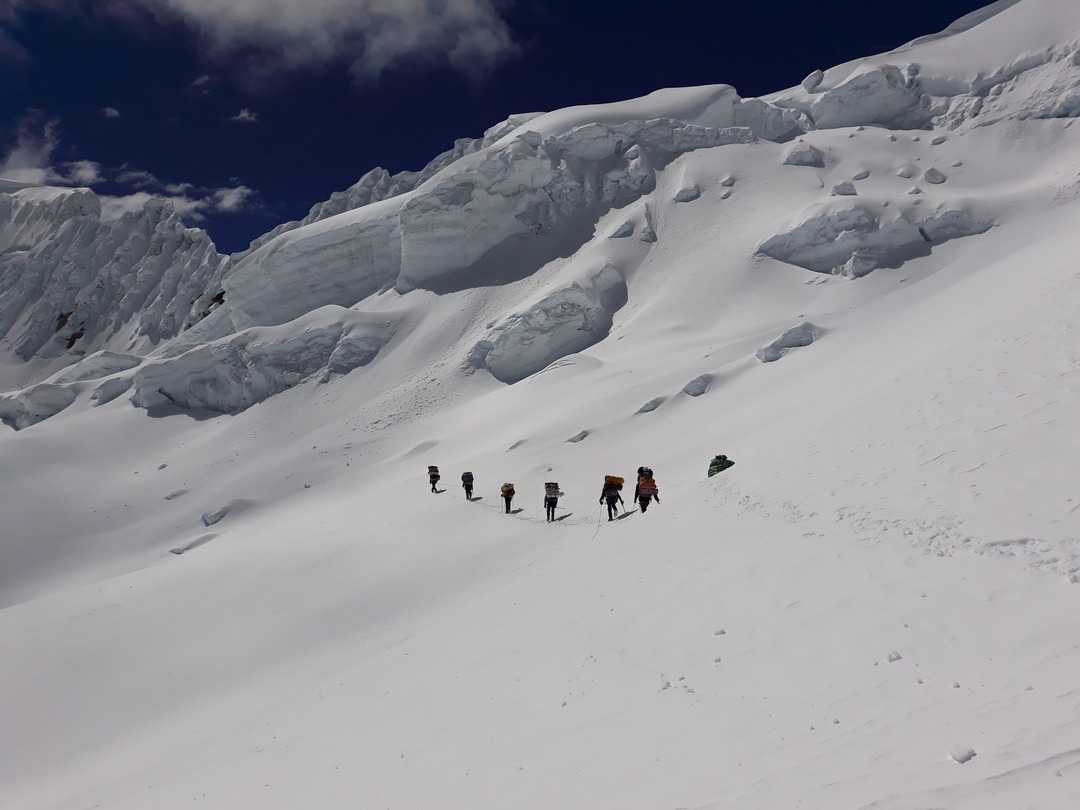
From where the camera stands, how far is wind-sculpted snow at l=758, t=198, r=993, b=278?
145 feet

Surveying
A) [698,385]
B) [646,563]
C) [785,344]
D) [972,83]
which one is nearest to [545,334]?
[698,385]

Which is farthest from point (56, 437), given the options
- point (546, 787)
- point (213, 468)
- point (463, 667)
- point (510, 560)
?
point (546, 787)

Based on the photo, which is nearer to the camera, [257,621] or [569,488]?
[257,621]

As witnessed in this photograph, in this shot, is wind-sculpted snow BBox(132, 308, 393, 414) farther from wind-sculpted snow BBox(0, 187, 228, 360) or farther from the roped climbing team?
wind-sculpted snow BBox(0, 187, 228, 360)

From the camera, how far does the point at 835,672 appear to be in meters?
6.19

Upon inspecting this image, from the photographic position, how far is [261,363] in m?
58.8

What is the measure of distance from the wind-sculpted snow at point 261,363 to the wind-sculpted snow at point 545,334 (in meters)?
14.5

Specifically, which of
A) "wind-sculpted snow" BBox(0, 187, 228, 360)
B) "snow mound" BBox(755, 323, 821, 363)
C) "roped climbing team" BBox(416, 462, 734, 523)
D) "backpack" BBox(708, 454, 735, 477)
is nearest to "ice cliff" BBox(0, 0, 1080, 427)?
"snow mound" BBox(755, 323, 821, 363)

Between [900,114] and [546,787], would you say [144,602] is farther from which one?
[900,114]

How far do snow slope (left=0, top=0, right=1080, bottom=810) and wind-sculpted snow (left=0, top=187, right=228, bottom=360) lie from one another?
335 feet

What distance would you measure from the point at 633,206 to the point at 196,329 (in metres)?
56.5

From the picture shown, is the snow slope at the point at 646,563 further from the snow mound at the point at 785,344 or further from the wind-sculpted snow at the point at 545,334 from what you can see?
the wind-sculpted snow at the point at 545,334

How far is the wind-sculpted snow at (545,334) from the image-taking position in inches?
1978

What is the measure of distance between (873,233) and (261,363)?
53.3m
